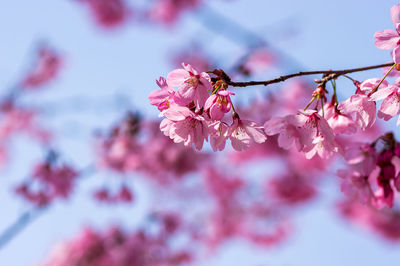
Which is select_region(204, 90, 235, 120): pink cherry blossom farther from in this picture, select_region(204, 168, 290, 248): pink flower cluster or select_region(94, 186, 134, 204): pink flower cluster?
select_region(204, 168, 290, 248): pink flower cluster

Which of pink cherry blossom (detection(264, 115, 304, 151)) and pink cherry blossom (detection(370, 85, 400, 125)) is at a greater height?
pink cherry blossom (detection(264, 115, 304, 151))

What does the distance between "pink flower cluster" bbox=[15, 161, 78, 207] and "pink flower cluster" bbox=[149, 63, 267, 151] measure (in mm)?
3517

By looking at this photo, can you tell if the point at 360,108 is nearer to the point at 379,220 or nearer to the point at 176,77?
the point at 176,77

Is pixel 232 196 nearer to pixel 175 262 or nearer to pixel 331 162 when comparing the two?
pixel 175 262

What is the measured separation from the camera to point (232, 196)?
10148mm

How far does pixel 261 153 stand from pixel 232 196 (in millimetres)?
2291

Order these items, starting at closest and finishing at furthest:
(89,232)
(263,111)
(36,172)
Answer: (36,172), (263,111), (89,232)

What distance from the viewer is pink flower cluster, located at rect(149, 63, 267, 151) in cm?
133

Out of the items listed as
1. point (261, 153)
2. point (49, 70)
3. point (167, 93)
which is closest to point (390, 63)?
point (167, 93)

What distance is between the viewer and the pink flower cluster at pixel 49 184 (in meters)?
4.58

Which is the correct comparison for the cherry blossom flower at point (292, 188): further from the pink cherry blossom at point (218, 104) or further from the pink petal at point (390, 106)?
the pink cherry blossom at point (218, 104)

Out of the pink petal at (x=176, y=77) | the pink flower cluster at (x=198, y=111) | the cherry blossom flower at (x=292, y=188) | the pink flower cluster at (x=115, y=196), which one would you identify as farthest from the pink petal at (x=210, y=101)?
the cherry blossom flower at (x=292, y=188)

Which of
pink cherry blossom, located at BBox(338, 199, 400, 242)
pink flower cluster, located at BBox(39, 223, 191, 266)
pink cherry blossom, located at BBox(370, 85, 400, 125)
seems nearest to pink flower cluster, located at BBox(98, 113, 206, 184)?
pink flower cluster, located at BBox(39, 223, 191, 266)

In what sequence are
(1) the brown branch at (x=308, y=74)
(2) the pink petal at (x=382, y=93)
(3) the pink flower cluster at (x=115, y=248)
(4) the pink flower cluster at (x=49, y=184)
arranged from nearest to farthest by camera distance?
(1) the brown branch at (x=308, y=74) → (2) the pink petal at (x=382, y=93) → (4) the pink flower cluster at (x=49, y=184) → (3) the pink flower cluster at (x=115, y=248)
